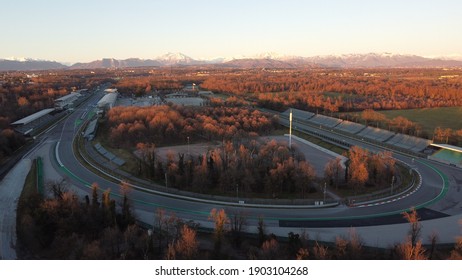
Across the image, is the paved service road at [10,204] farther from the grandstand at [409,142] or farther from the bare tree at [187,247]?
the grandstand at [409,142]

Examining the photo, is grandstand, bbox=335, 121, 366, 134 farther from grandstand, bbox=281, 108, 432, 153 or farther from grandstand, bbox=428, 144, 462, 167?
grandstand, bbox=428, 144, 462, 167

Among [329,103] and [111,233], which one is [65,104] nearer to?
[329,103]

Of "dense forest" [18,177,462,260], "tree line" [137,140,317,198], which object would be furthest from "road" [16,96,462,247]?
"tree line" [137,140,317,198]

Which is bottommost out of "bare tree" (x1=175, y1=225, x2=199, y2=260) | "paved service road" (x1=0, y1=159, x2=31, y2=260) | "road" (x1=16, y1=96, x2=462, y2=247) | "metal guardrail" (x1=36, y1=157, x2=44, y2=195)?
"road" (x1=16, y1=96, x2=462, y2=247)

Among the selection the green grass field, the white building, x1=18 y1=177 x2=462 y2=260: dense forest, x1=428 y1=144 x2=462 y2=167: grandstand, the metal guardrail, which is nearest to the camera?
x1=18 y1=177 x2=462 y2=260: dense forest

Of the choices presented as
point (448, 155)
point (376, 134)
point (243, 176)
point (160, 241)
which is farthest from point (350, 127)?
point (160, 241)

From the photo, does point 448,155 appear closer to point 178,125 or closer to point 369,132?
point 369,132

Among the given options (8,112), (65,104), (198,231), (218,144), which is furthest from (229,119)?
(65,104)
